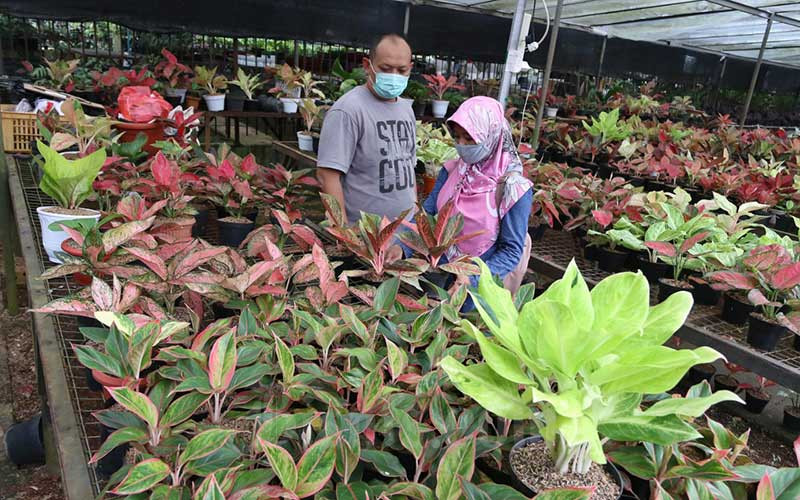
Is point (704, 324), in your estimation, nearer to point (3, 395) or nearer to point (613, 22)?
point (3, 395)

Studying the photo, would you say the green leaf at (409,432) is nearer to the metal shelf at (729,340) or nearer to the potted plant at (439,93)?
the metal shelf at (729,340)

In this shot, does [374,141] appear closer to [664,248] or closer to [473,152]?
[473,152]

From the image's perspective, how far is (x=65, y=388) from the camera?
1.15m

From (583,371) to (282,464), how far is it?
1.31 feet

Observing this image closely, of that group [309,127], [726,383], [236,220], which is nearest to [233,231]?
[236,220]

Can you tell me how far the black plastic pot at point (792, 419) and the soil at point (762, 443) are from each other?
0.10m

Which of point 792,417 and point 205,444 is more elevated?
point 205,444

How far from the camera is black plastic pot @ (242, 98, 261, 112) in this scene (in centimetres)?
505

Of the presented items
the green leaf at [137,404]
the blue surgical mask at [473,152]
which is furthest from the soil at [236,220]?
the green leaf at [137,404]

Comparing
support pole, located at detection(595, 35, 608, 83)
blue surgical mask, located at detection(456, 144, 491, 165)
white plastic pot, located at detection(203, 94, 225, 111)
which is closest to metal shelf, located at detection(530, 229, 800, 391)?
blue surgical mask, located at detection(456, 144, 491, 165)

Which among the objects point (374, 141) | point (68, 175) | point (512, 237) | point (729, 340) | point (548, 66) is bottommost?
point (729, 340)

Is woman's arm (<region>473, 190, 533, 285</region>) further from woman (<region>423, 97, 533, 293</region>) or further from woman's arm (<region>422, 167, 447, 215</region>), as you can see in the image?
woman's arm (<region>422, 167, 447, 215</region>)

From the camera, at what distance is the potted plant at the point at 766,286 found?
182 cm

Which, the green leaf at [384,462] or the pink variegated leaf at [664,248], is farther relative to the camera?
the pink variegated leaf at [664,248]
